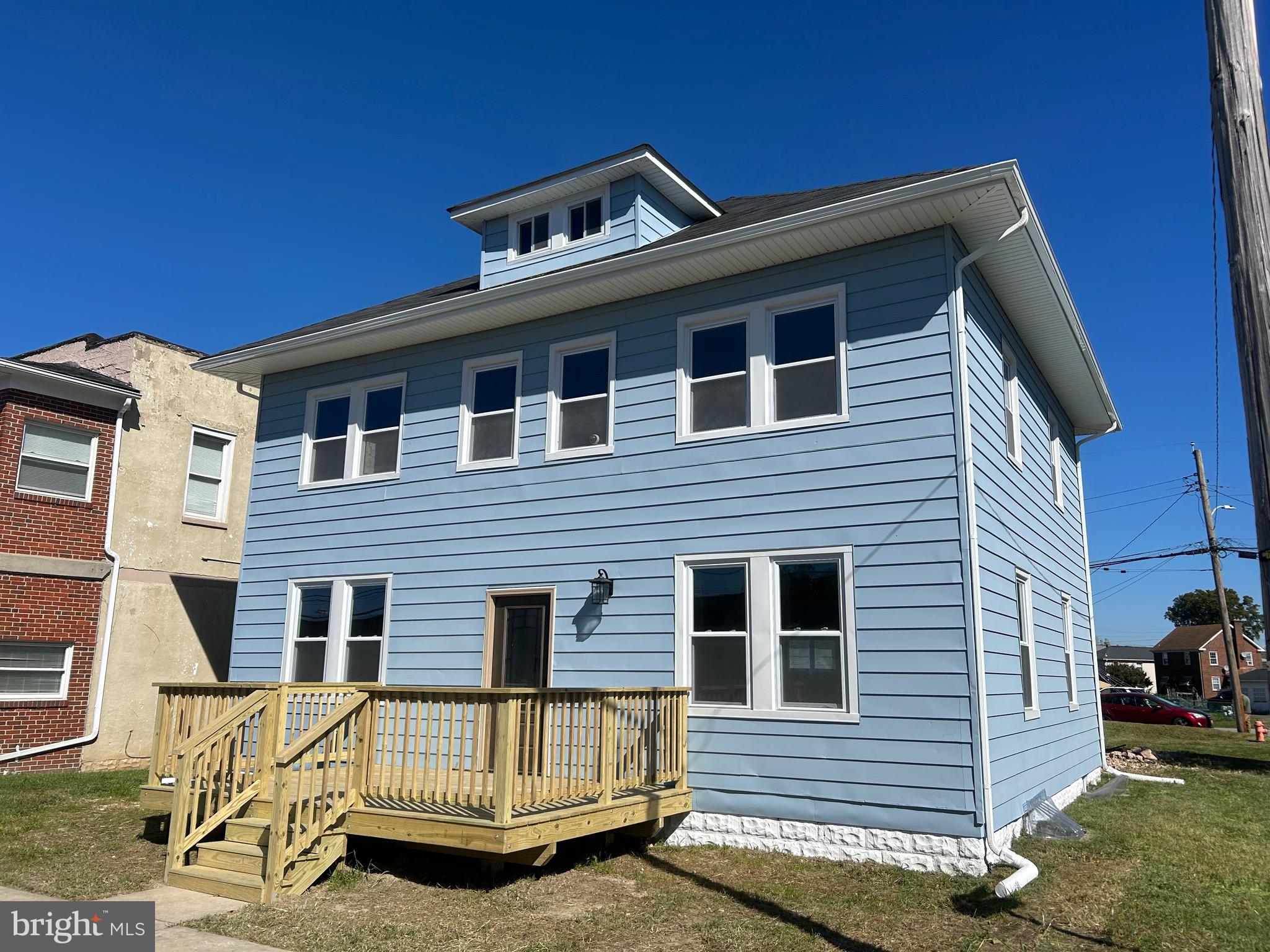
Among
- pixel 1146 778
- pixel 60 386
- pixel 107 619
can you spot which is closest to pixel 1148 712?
pixel 1146 778

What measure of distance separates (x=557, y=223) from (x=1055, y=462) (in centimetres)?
782

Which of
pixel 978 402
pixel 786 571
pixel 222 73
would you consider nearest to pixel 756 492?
pixel 786 571

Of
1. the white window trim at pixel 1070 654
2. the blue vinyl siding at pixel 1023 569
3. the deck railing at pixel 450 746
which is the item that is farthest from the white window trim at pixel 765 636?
the white window trim at pixel 1070 654

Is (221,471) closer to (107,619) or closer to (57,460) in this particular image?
(57,460)

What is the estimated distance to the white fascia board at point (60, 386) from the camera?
1359 cm

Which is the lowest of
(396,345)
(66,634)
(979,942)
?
(979,942)

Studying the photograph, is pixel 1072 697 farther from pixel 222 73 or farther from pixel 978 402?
pixel 222 73

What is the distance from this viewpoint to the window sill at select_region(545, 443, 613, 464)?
33.1ft

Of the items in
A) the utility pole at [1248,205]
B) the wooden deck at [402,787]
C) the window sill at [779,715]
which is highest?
the utility pole at [1248,205]

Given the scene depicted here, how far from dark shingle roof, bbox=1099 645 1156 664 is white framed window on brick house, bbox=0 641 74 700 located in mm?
87156

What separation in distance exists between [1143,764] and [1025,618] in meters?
8.77

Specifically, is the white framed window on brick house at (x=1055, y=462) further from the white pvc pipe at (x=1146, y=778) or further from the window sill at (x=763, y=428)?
the window sill at (x=763, y=428)

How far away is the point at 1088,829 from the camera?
9383 mm

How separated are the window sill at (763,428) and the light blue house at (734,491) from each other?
0.10 ft
